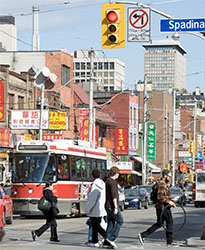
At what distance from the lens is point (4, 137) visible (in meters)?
46.9

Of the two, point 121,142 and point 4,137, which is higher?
point 4,137

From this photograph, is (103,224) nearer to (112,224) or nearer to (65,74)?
(112,224)

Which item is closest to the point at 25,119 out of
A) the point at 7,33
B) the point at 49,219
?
the point at 7,33

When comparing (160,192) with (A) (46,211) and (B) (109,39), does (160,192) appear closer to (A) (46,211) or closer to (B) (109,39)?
(A) (46,211)

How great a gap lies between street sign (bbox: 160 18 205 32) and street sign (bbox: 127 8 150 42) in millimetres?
467

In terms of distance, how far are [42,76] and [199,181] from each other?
17.1 metres

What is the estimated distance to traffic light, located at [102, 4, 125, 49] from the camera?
1938cm

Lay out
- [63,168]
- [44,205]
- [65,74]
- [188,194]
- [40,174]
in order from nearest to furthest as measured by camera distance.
A: 1. [44,205]
2. [40,174]
3. [63,168]
4. [188,194]
5. [65,74]

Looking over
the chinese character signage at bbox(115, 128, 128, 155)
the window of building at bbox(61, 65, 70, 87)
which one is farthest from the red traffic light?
the chinese character signage at bbox(115, 128, 128, 155)

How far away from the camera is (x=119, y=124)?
79000 millimetres

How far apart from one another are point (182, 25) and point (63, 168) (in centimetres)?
1150

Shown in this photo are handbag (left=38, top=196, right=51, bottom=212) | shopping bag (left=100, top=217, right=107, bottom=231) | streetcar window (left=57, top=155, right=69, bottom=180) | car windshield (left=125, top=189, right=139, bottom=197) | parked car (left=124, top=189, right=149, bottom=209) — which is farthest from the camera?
car windshield (left=125, top=189, right=139, bottom=197)

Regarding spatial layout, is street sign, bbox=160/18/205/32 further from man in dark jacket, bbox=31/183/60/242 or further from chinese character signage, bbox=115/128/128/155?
chinese character signage, bbox=115/128/128/155

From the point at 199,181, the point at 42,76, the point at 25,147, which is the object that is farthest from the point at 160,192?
the point at 42,76
